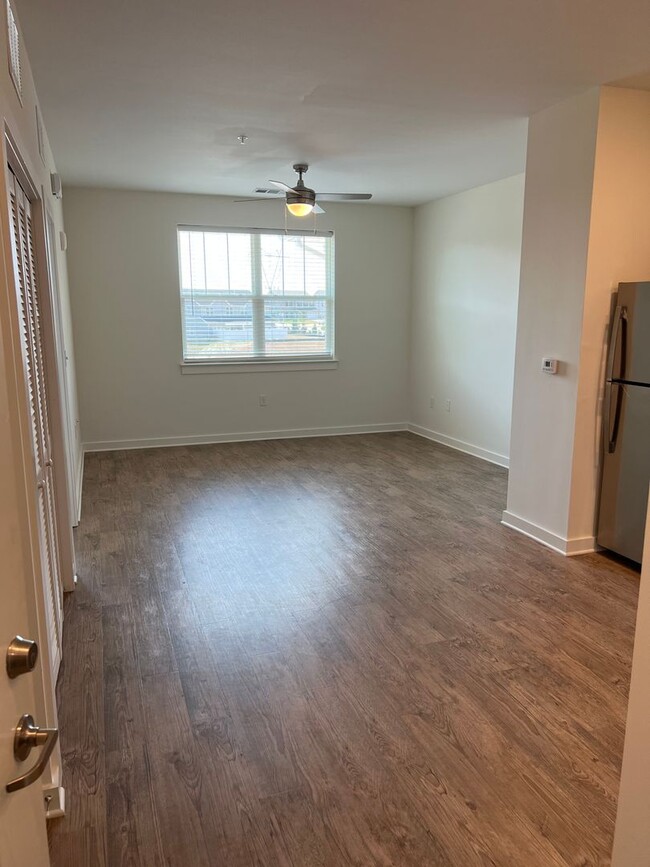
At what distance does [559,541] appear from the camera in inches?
143

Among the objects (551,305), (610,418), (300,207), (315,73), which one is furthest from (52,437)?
(610,418)

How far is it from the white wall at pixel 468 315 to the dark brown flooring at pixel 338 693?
75.3 inches

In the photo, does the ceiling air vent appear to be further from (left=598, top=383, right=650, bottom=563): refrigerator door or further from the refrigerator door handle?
(left=598, top=383, right=650, bottom=563): refrigerator door

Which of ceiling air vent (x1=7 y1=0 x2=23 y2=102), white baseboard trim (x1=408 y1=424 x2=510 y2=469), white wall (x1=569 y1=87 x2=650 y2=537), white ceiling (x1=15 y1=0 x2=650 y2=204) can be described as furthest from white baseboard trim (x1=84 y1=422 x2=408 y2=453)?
ceiling air vent (x1=7 y1=0 x2=23 y2=102)

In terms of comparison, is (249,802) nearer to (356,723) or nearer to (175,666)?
(356,723)

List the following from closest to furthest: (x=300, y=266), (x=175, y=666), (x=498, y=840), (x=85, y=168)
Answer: (x=498, y=840), (x=175, y=666), (x=85, y=168), (x=300, y=266)

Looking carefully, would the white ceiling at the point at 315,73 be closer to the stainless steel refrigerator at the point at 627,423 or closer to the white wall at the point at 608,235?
the white wall at the point at 608,235

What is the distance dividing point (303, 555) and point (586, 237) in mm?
2441

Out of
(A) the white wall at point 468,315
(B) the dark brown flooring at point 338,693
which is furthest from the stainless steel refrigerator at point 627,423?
(A) the white wall at point 468,315

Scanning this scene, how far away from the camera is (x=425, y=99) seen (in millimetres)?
3279

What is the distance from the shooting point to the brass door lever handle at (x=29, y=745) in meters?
0.75

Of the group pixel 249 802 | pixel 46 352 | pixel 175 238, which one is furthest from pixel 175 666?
pixel 175 238

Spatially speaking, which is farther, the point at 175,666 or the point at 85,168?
the point at 85,168

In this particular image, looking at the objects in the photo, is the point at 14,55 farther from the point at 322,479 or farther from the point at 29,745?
the point at 322,479
